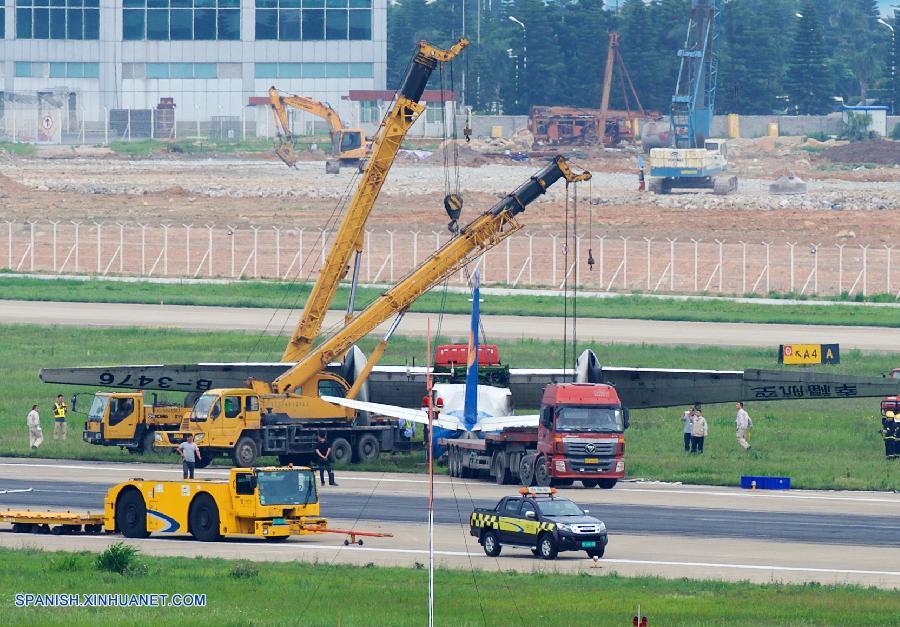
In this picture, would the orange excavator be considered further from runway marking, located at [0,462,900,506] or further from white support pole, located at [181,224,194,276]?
runway marking, located at [0,462,900,506]

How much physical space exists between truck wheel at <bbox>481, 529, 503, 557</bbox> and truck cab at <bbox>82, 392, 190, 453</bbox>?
22226mm

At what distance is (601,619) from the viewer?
33.5 metres

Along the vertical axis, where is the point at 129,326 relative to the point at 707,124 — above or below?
below

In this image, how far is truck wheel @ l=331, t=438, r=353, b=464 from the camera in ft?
201

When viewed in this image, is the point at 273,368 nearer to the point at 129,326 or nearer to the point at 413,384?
the point at 413,384

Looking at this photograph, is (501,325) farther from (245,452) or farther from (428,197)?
(428,197)

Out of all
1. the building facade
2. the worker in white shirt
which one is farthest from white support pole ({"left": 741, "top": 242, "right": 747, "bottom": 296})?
the building facade

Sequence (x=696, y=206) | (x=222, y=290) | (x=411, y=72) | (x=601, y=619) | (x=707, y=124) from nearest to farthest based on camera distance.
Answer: (x=601, y=619) → (x=411, y=72) → (x=222, y=290) → (x=696, y=206) → (x=707, y=124)

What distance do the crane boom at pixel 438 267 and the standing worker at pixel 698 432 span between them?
929 cm

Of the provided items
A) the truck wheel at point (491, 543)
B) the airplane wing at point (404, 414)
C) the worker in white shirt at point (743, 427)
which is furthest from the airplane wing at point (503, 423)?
the truck wheel at point (491, 543)

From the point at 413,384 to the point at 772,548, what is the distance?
23795mm

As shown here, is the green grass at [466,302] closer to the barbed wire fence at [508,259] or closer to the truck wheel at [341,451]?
the barbed wire fence at [508,259]

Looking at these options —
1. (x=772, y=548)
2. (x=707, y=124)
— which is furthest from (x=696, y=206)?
(x=772, y=548)

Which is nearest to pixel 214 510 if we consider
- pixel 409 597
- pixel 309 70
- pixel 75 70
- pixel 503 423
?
pixel 409 597
